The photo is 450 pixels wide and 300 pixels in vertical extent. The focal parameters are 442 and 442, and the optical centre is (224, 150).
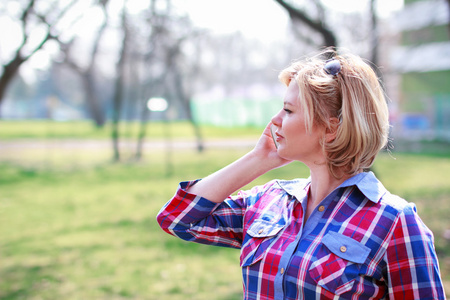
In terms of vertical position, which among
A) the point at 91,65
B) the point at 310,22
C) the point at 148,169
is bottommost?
the point at 148,169

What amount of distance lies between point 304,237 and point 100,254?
443 centimetres

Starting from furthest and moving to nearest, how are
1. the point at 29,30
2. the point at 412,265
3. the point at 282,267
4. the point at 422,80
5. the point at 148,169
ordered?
the point at 422,80, the point at 148,169, the point at 29,30, the point at 282,267, the point at 412,265

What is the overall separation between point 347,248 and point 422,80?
23.8 meters

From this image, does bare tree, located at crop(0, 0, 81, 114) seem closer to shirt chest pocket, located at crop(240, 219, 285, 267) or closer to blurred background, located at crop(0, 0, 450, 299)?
blurred background, located at crop(0, 0, 450, 299)

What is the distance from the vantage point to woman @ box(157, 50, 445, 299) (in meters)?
1.26

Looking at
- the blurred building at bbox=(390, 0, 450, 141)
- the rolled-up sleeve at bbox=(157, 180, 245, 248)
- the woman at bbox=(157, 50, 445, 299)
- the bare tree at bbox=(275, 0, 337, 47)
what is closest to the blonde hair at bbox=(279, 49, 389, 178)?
the woman at bbox=(157, 50, 445, 299)

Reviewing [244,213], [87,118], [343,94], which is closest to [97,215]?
[244,213]

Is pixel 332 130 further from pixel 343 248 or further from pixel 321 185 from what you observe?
pixel 343 248

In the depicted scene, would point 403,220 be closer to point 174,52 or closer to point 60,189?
point 60,189

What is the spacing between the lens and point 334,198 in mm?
1443

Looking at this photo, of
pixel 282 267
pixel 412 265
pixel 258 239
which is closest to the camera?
pixel 412 265

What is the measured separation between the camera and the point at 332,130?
1.45 metres

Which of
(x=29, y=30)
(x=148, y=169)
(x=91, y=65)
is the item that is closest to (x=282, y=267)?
(x=29, y=30)

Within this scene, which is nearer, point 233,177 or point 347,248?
point 347,248
